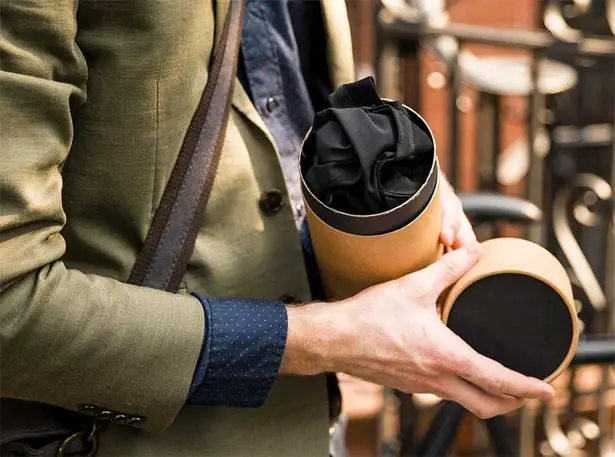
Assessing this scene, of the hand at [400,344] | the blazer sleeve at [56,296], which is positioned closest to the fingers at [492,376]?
the hand at [400,344]

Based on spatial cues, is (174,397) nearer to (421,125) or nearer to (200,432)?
(200,432)

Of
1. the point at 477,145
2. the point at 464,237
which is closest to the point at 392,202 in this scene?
the point at 464,237

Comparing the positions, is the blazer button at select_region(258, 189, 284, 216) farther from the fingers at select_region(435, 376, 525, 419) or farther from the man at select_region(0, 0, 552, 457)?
the fingers at select_region(435, 376, 525, 419)

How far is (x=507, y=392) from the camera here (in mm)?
1208

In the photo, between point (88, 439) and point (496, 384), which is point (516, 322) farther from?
point (88, 439)

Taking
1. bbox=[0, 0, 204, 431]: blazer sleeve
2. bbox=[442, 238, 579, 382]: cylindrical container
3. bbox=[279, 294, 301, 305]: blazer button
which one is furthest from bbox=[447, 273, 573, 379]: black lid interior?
bbox=[0, 0, 204, 431]: blazer sleeve

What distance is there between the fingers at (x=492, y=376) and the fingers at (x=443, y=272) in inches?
2.9

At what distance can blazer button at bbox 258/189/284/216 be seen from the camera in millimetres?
1278

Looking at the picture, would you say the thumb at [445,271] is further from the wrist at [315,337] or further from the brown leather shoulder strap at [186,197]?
the brown leather shoulder strap at [186,197]

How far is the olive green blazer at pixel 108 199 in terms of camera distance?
39.4 inches

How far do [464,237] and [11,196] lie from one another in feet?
2.27

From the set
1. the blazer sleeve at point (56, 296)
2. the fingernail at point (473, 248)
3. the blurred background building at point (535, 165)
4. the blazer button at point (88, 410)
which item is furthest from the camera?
the blurred background building at point (535, 165)

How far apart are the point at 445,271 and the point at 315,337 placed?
21cm

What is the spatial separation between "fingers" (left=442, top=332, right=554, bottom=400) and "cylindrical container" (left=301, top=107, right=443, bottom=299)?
14 centimetres
